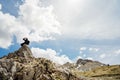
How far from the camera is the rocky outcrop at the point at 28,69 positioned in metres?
125

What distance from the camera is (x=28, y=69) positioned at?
129750 millimetres

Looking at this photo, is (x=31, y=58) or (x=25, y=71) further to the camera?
(x=31, y=58)

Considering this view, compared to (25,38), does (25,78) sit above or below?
below

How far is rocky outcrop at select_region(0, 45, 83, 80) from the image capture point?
125188mm

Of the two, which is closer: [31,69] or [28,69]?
[31,69]

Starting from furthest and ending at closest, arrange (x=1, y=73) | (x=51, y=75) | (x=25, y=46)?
(x=25, y=46) → (x=1, y=73) → (x=51, y=75)

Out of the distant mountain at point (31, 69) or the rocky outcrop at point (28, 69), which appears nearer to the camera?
the rocky outcrop at point (28, 69)

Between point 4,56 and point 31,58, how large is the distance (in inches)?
888

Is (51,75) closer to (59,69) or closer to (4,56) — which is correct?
(59,69)

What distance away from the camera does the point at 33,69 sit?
422 feet

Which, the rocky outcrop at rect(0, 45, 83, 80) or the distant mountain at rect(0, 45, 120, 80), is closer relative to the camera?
the rocky outcrop at rect(0, 45, 83, 80)

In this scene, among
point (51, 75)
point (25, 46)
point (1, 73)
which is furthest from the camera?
point (25, 46)

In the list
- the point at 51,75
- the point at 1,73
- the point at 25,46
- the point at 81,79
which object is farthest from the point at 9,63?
the point at 81,79

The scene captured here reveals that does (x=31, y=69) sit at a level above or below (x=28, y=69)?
below
